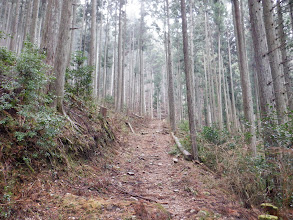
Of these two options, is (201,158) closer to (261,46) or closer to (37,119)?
(261,46)

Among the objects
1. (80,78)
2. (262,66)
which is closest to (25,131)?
(80,78)

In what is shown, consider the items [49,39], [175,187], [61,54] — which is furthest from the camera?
[61,54]

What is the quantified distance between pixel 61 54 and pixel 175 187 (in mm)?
5020

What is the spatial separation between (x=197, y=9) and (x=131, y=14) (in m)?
21.5

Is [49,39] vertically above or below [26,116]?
above

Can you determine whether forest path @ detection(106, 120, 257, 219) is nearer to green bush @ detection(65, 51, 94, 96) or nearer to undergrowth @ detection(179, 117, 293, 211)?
undergrowth @ detection(179, 117, 293, 211)

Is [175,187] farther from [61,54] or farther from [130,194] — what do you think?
[61,54]

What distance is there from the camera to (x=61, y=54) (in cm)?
540

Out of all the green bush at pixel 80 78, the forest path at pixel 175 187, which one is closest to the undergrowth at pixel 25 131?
the forest path at pixel 175 187

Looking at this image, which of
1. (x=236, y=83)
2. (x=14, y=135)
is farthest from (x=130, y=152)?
(x=236, y=83)

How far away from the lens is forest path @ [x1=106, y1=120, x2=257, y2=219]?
3.29m

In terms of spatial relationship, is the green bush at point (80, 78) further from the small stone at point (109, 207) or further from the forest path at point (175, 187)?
the small stone at point (109, 207)

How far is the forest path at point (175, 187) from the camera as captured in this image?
3.29 m

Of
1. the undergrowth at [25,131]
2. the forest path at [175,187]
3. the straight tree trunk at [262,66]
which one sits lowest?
the forest path at [175,187]
